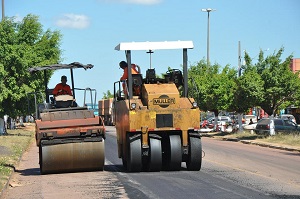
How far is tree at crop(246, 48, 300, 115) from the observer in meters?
38.3

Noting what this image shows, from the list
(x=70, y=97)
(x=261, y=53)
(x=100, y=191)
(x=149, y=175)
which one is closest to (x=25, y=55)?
(x=261, y=53)

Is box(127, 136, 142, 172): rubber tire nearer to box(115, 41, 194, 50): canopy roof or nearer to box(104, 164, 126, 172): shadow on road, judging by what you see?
box(104, 164, 126, 172): shadow on road

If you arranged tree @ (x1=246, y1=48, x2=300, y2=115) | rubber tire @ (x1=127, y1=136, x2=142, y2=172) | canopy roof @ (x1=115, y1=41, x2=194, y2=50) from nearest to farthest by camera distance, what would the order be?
rubber tire @ (x1=127, y1=136, x2=142, y2=172), canopy roof @ (x1=115, y1=41, x2=194, y2=50), tree @ (x1=246, y1=48, x2=300, y2=115)

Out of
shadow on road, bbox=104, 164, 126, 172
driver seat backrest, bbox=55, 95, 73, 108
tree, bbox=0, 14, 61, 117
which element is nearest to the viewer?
shadow on road, bbox=104, 164, 126, 172

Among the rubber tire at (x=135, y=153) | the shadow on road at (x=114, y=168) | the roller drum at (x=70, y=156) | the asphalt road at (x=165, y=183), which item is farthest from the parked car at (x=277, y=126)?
the roller drum at (x=70, y=156)

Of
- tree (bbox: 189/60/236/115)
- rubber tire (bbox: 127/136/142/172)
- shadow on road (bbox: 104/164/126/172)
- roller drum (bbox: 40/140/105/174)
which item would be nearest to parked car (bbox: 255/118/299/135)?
tree (bbox: 189/60/236/115)

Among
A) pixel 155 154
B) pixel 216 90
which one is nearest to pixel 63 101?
pixel 155 154

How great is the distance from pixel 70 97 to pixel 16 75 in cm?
2398

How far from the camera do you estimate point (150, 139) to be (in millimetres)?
17031

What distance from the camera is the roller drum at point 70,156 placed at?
669 inches

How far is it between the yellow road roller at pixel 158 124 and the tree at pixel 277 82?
69.9 ft

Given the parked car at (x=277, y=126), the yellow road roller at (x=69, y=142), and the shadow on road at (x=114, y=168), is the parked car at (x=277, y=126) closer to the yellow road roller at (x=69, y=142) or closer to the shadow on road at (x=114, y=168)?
the shadow on road at (x=114, y=168)

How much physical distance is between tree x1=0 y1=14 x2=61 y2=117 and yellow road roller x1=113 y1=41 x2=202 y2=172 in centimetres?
A: 2344

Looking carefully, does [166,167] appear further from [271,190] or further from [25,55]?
[25,55]
